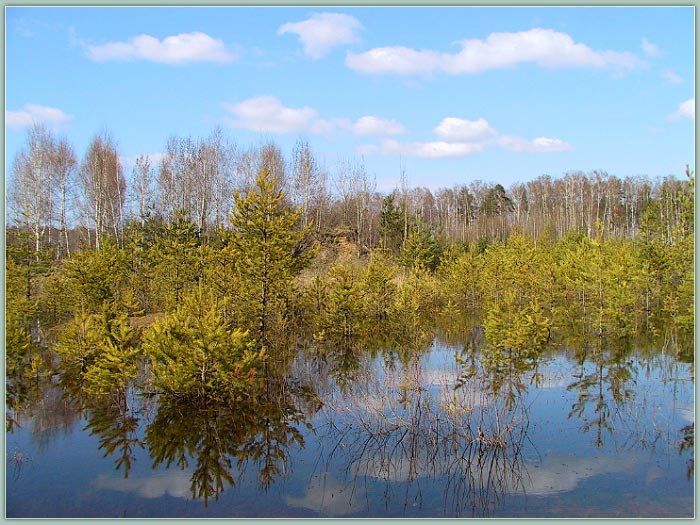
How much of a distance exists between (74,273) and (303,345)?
7.30 meters

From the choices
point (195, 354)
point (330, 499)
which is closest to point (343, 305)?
point (195, 354)

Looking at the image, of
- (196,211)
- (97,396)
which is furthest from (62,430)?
(196,211)

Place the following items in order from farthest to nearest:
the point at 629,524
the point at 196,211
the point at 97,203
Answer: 1. the point at 196,211
2. the point at 97,203
3. the point at 629,524

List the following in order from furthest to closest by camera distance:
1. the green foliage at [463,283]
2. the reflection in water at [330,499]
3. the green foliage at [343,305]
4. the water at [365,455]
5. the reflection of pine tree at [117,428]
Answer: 1. the green foliage at [463,283]
2. the green foliage at [343,305]
3. the reflection of pine tree at [117,428]
4. the water at [365,455]
5. the reflection in water at [330,499]

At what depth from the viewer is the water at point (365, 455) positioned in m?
7.71

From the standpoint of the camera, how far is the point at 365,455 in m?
9.38

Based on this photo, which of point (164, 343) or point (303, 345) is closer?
point (164, 343)

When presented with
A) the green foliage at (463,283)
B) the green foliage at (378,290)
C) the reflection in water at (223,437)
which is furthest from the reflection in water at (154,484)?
the green foliage at (463,283)

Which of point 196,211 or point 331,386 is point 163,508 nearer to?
point 331,386

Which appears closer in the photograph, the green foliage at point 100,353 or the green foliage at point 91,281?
the green foliage at point 100,353

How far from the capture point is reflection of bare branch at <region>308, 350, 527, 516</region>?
8.09 m

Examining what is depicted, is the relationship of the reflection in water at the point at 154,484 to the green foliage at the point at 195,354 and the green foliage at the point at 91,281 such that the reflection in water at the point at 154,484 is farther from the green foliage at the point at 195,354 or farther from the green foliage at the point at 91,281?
the green foliage at the point at 91,281

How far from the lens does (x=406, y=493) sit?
8.02m

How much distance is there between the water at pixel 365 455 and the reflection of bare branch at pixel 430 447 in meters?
0.03
